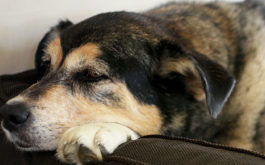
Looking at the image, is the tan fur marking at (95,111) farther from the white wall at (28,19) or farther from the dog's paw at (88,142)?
the white wall at (28,19)

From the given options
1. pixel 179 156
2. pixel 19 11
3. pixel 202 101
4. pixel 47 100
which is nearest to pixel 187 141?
pixel 179 156

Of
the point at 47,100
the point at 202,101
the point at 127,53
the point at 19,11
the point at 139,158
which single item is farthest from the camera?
the point at 19,11

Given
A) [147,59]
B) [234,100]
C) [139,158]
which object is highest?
[147,59]

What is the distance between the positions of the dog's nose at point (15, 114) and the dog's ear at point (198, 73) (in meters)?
0.68

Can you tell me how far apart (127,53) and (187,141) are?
56cm

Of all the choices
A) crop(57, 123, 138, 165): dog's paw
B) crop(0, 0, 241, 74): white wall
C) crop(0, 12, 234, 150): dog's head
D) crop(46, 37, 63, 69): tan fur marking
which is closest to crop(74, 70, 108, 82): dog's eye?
crop(0, 12, 234, 150): dog's head

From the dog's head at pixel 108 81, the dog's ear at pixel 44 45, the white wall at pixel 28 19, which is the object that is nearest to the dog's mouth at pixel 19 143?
the dog's head at pixel 108 81

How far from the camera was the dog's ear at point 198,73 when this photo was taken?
4.63ft

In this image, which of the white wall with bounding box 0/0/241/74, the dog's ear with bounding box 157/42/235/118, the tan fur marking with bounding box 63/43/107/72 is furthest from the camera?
the white wall with bounding box 0/0/241/74

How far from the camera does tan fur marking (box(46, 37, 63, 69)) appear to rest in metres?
1.78

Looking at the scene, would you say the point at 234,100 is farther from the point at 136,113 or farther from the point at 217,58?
the point at 136,113

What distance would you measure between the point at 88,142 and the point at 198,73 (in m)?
0.59

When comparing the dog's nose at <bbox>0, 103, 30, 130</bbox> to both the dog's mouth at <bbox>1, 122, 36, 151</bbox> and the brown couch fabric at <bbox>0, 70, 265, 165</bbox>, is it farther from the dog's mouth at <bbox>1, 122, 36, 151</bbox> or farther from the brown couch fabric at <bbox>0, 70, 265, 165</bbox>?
the brown couch fabric at <bbox>0, 70, 265, 165</bbox>

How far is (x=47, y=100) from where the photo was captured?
152 cm
